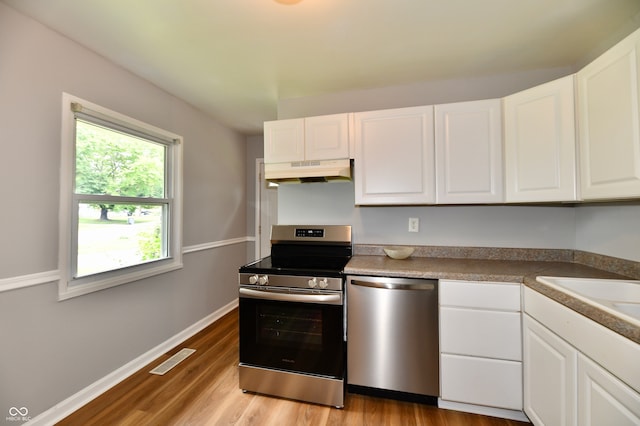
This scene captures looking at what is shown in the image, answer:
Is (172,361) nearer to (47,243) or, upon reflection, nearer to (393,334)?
(47,243)

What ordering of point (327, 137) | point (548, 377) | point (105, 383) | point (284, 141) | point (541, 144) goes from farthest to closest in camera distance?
1. point (284, 141)
2. point (327, 137)
3. point (105, 383)
4. point (541, 144)
5. point (548, 377)

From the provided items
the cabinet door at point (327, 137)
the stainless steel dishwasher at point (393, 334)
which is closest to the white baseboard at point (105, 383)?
the stainless steel dishwasher at point (393, 334)

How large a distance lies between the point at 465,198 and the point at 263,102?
218 centimetres

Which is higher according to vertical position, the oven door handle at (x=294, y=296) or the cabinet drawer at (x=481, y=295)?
the cabinet drawer at (x=481, y=295)

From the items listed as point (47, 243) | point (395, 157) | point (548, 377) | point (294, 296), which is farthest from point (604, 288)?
point (47, 243)

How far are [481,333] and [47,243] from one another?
9.11 feet

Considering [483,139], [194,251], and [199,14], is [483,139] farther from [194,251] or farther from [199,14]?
[194,251]

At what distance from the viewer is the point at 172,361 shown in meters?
2.33

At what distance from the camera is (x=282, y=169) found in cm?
225

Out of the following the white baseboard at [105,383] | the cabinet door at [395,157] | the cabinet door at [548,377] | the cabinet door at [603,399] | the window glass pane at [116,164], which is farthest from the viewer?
the cabinet door at [395,157]

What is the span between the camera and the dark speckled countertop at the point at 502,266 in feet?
4.99

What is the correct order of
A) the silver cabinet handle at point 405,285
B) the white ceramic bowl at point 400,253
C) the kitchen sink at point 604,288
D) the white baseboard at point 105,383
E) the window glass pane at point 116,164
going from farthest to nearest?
the white ceramic bowl at point 400,253, the window glass pane at point 116,164, the silver cabinet handle at point 405,285, the white baseboard at point 105,383, the kitchen sink at point 604,288

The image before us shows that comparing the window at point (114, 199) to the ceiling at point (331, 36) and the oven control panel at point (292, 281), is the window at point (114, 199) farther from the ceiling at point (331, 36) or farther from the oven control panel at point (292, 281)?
the oven control panel at point (292, 281)

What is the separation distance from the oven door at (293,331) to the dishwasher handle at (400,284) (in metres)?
0.24
